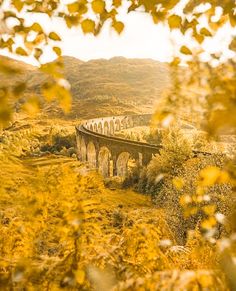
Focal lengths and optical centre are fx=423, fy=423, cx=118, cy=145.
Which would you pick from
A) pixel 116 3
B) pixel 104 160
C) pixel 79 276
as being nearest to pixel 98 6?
pixel 116 3

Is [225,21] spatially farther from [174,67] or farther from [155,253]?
[155,253]

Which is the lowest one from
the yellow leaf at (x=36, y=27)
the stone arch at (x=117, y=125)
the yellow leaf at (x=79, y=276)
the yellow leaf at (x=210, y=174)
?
the stone arch at (x=117, y=125)

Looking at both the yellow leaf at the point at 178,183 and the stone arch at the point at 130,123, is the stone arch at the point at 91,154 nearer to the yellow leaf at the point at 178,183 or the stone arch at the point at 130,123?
the yellow leaf at the point at 178,183

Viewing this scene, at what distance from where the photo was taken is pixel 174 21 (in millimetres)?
2803

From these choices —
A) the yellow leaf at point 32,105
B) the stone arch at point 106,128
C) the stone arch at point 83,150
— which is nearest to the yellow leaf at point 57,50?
the yellow leaf at point 32,105

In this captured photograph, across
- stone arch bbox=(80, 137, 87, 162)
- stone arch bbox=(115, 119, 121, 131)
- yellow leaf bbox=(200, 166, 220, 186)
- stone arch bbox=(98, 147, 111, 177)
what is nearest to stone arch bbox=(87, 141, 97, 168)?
stone arch bbox=(80, 137, 87, 162)

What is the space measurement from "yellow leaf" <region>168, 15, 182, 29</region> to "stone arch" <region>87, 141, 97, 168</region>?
46380 millimetres

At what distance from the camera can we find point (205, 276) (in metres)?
2.52

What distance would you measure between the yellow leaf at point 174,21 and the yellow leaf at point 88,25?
51cm

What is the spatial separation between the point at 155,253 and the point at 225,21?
88.2 inches

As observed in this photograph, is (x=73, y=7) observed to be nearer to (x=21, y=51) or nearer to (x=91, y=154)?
(x=21, y=51)

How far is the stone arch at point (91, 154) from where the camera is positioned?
4964cm

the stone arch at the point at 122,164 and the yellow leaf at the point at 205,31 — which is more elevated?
the yellow leaf at the point at 205,31

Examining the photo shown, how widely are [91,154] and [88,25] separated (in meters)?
48.1
